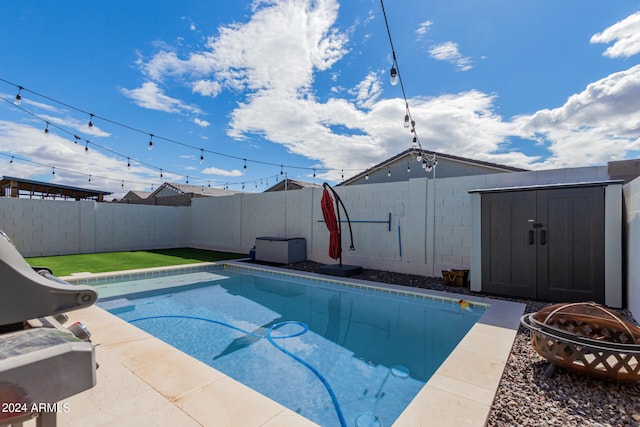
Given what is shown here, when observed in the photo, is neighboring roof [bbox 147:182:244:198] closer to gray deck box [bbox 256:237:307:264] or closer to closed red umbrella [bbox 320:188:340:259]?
gray deck box [bbox 256:237:307:264]

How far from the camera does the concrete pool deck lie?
2.01 meters

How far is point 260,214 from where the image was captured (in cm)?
1132

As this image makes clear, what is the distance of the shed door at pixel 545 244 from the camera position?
4578 millimetres

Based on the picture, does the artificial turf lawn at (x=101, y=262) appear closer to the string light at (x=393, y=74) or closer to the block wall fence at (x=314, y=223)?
the block wall fence at (x=314, y=223)

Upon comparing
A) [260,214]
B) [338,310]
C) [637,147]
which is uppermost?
[637,147]

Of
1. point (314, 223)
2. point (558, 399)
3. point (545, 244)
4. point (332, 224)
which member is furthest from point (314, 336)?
point (314, 223)

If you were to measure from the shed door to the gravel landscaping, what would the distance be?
8.36 feet

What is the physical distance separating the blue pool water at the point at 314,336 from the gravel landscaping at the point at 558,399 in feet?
2.77

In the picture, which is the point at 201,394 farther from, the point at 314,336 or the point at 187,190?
the point at 187,190

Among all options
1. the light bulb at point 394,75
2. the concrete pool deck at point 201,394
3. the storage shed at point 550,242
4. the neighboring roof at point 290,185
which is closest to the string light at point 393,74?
the light bulb at point 394,75

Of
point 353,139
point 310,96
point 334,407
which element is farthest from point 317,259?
point 334,407

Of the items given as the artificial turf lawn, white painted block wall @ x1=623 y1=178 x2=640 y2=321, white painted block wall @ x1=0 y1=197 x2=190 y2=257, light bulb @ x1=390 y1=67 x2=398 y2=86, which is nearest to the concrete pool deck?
white painted block wall @ x1=623 y1=178 x2=640 y2=321

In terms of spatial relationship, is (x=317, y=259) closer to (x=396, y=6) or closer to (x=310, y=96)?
(x=310, y=96)

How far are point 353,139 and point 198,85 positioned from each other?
641cm
